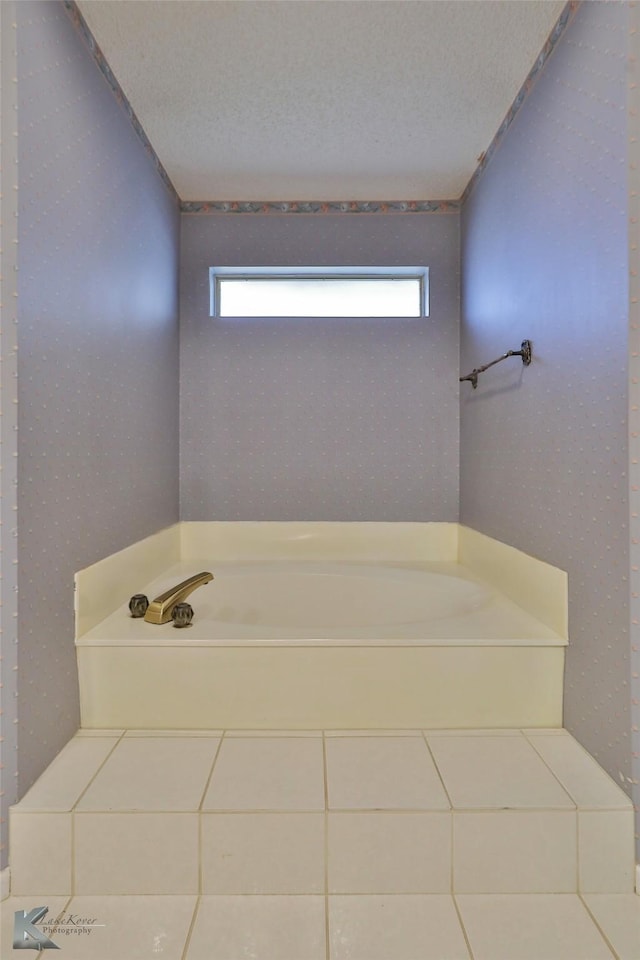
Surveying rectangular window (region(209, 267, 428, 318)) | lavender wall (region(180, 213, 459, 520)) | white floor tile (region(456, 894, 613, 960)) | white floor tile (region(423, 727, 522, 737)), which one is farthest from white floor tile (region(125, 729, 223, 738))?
rectangular window (region(209, 267, 428, 318))

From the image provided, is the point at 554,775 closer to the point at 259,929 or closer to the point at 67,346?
the point at 259,929

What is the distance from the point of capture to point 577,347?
49.0 inches

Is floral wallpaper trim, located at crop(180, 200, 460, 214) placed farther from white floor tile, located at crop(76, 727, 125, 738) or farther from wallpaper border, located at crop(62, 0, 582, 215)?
white floor tile, located at crop(76, 727, 125, 738)

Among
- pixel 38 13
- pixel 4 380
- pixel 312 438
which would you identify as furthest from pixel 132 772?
pixel 38 13

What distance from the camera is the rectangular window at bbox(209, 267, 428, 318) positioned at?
92.7 inches

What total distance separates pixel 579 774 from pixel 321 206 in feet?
7.38

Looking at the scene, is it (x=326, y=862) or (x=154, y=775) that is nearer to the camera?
(x=326, y=862)

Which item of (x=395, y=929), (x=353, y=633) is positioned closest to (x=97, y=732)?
(x=353, y=633)

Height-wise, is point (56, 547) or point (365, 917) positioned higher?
point (56, 547)

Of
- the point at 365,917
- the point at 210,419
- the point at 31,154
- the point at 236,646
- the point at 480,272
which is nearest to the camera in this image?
the point at 365,917

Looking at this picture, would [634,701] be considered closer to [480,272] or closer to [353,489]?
[353,489]

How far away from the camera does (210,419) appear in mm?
2334

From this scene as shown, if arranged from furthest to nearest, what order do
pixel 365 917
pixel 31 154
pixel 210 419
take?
pixel 210 419
pixel 31 154
pixel 365 917

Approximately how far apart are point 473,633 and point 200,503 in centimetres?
141
